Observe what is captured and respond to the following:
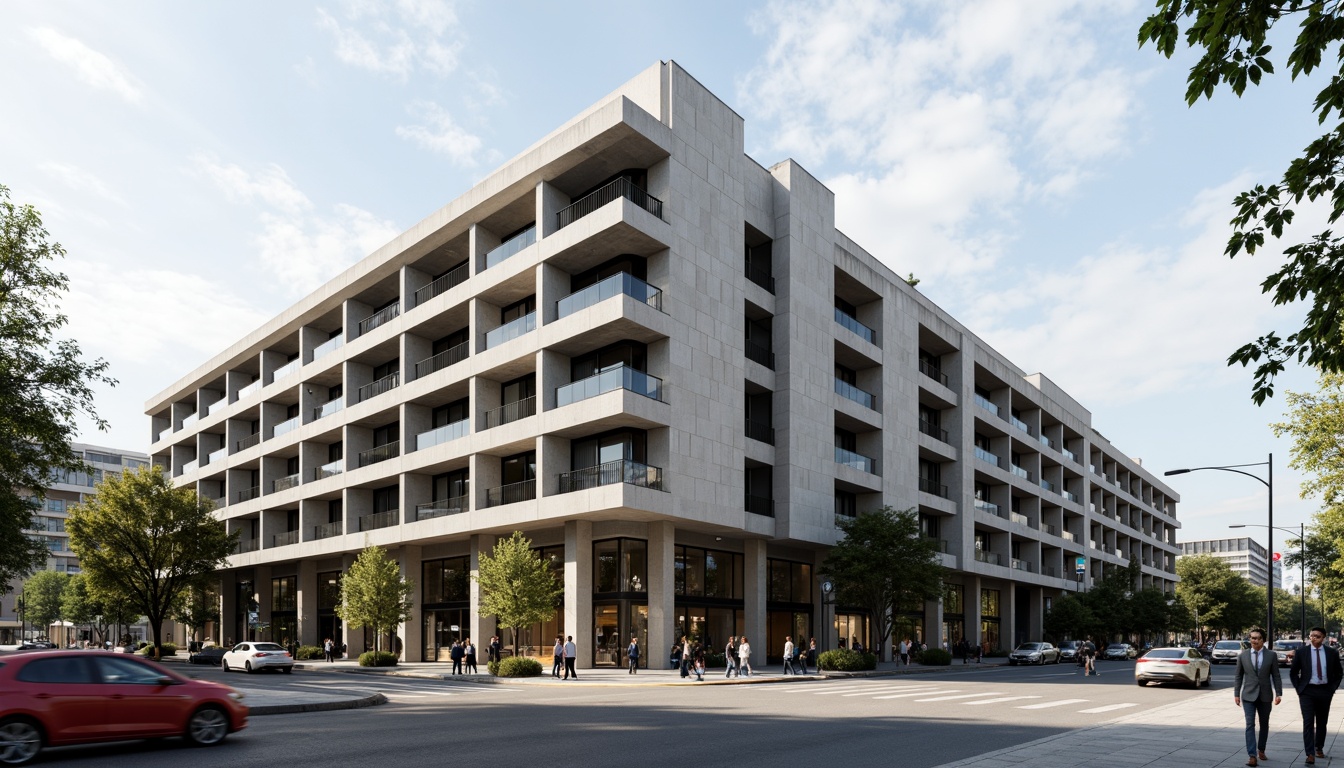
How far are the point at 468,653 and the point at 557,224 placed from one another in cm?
1835

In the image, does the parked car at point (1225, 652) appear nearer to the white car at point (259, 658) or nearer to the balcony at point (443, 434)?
the balcony at point (443, 434)

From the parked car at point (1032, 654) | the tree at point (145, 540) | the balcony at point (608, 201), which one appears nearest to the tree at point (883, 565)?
the parked car at point (1032, 654)

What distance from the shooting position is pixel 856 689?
97.1 ft

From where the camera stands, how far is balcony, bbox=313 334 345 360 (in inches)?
2190

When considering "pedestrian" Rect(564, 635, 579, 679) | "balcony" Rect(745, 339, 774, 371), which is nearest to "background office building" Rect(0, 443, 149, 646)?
"balcony" Rect(745, 339, 774, 371)

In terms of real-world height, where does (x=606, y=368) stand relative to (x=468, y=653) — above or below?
above

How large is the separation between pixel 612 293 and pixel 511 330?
683cm

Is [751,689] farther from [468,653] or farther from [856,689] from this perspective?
[468,653]

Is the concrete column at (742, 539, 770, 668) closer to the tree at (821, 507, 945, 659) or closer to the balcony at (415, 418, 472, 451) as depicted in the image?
the tree at (821, 507, 945, 659)

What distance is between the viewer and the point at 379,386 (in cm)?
5200

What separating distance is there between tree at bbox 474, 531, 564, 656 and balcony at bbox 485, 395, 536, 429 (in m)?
6.11

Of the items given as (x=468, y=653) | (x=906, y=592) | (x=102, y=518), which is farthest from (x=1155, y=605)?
(x=102, y=518)

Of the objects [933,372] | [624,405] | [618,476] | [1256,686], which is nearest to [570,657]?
[618,476]

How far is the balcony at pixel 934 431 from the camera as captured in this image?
59031 millimetres
